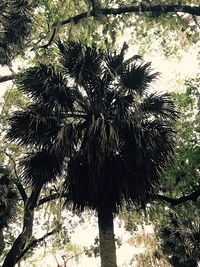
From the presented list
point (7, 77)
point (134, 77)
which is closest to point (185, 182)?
point (134, 77)

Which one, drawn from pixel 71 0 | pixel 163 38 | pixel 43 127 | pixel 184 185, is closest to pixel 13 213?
pixel 43 127

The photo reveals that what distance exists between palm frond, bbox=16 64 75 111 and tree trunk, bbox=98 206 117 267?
8.95ft

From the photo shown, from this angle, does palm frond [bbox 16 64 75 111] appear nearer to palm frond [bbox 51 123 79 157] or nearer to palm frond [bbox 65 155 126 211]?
palm frond [bbox 51 123 79 157]

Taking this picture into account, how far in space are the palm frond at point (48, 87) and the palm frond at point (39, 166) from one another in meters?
1.22

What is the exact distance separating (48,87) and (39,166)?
197 cm

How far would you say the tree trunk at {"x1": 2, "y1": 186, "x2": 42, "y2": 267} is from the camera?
32.8ft

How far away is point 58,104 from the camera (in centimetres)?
898

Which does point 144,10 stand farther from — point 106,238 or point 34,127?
point 106,238

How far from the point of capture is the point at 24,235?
10430mm

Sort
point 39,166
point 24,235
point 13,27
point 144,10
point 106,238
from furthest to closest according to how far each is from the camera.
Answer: point 13,27 → point 144,10 → point 24,235 → point 39,166 → point 106,238

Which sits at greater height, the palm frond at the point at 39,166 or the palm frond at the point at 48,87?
the palm frond at the point at 48,87

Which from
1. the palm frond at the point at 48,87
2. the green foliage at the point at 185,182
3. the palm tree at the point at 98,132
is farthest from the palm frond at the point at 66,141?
the green foliage at the point at 185,182

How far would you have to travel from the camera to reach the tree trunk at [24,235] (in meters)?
9.99

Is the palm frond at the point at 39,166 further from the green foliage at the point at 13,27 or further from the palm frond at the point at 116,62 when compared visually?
the green foliage at the point at 13,27
